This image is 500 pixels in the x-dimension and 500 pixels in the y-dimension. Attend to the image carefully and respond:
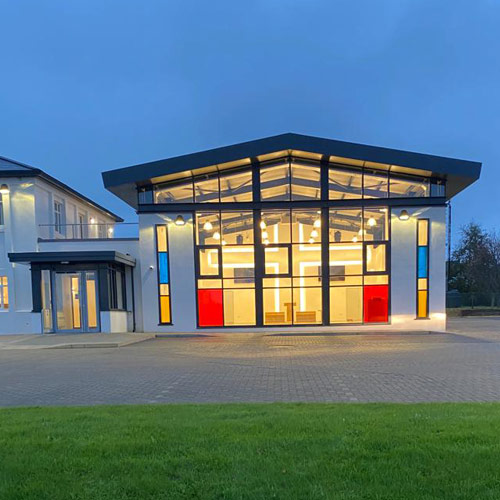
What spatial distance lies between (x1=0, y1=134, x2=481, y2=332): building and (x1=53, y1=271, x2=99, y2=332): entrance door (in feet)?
0.20

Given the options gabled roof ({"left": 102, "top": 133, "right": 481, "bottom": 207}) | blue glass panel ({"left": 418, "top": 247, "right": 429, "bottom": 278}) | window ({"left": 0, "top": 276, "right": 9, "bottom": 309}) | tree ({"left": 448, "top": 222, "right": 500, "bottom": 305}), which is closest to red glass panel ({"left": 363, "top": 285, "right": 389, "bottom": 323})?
blue glass panel ({"left": 418, "top": 247, "right": 429, "bottom": 278})

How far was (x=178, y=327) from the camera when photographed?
676 inches

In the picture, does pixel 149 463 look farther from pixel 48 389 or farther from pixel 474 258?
pixel 474 258

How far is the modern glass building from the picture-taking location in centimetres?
1691

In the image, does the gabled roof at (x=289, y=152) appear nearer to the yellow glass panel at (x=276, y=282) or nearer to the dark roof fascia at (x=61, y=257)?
the dark roof fascia at (x=61, y=257)

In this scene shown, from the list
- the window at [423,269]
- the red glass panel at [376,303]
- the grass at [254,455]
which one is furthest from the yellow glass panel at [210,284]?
the grass at [254,455]

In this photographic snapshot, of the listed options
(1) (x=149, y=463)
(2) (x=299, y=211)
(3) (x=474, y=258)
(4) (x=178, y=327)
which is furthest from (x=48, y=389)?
(3) (x=474, y=258)

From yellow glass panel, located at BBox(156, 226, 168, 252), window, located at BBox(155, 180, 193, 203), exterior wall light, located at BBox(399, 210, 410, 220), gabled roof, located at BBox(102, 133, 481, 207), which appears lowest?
yellow glass panel, located at BBox(156, 226, 168, 252)

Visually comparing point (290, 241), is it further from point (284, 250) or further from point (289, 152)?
point (289, 152)

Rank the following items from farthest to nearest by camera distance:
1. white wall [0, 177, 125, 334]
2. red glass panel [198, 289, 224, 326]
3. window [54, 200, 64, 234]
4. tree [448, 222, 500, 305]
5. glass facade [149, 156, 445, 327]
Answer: tree [448, 222, 500, 305] < window [54, 200, 64, 234] < white wall [0, 177, 125, 334] < red glass panel [198, 289, 224, 326] < glass facade [149, 156, 445, 327]

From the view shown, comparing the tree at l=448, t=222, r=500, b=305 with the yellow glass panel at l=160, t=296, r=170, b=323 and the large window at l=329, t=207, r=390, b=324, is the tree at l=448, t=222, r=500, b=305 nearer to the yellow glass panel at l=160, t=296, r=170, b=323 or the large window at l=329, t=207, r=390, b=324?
the large window at l=329, t=207, r=390, b=324

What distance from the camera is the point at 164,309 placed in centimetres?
1722

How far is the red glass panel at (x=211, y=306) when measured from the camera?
17250 millimetres

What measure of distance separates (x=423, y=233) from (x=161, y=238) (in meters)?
12.5
